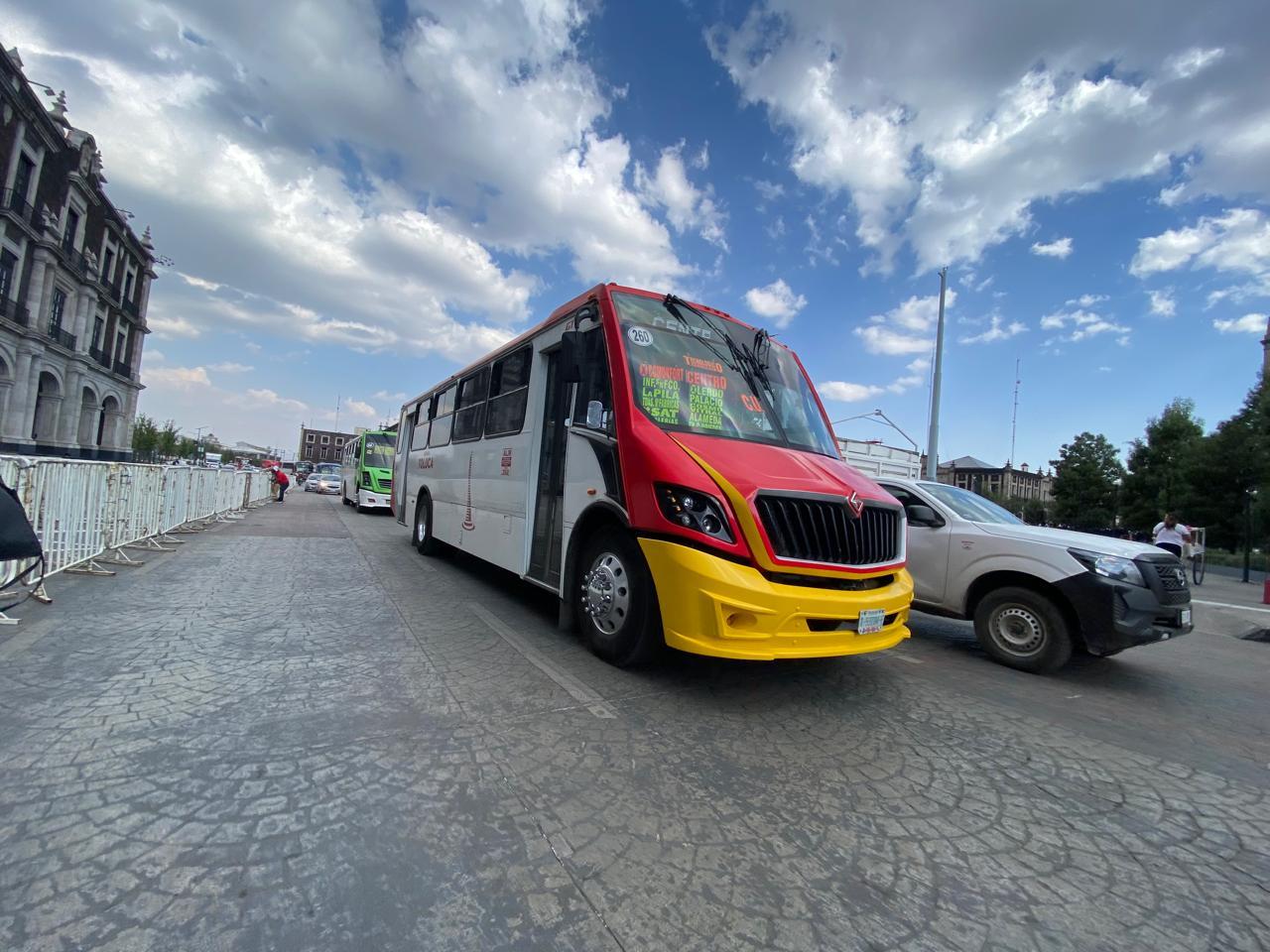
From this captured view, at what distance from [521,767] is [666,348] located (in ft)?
10.6

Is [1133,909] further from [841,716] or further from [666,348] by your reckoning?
[666,348]

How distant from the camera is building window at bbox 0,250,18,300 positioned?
29809 millimetres

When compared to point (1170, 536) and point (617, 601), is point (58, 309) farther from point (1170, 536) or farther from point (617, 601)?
point (1170, 536)

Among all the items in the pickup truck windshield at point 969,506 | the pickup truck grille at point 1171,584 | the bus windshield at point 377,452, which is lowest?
the pickup truck grille at point 1171,584

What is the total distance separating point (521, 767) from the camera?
9.11ft

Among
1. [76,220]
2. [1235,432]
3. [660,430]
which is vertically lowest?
[660,430]

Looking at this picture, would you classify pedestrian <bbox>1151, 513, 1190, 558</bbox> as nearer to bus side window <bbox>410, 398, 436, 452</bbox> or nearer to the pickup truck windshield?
the pickup truck windshield

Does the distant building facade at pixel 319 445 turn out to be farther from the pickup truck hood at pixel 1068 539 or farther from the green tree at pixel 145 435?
the pickup truck hood at pixel 1068 539

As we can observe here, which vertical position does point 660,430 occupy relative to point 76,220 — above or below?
below

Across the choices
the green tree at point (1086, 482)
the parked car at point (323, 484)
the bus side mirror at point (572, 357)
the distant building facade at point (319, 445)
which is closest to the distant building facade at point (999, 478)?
the green tree at point (1086, 482)

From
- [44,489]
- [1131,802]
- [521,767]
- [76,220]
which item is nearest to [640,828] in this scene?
[521,767]

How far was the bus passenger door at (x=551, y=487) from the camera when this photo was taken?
5293 mm

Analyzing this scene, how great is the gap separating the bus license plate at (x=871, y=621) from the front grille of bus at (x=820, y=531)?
1.05 ft

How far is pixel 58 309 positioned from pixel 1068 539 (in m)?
50.2
